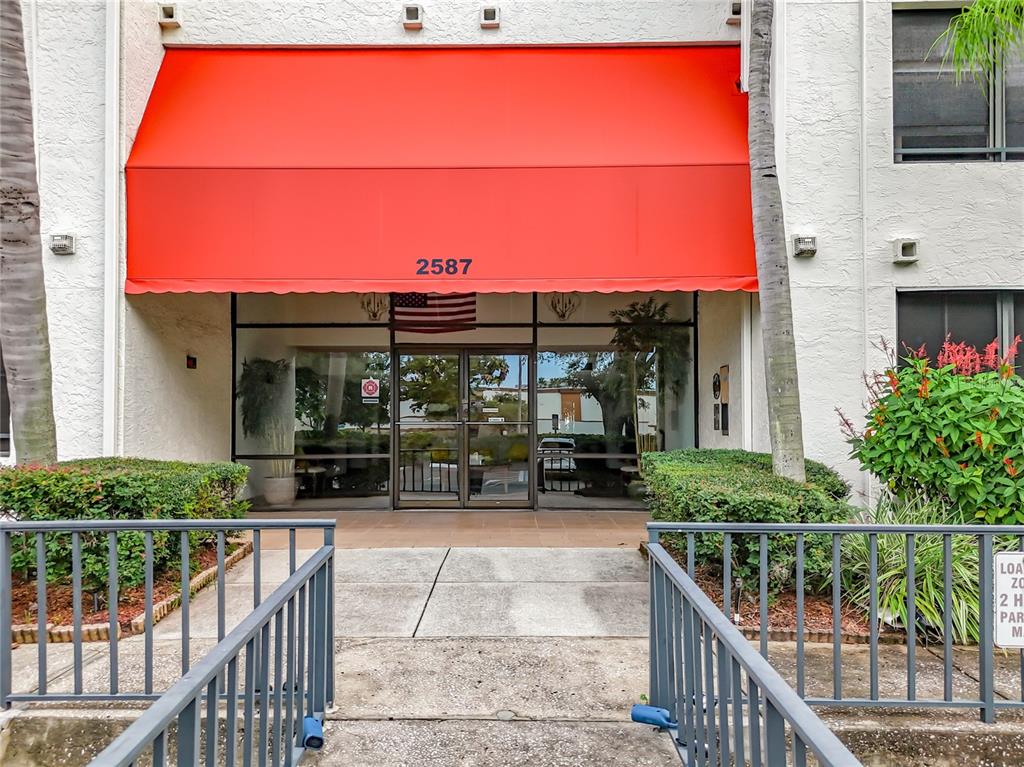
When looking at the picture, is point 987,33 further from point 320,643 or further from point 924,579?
point 320,643

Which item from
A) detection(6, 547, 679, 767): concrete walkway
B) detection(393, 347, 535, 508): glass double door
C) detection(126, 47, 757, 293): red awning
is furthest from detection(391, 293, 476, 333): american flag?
detection(6, 547, 679, 767): concrete walkway

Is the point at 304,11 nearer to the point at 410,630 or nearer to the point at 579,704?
the point at 410,630

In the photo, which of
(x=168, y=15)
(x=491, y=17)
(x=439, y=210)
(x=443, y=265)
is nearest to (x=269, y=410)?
(x=443, y=265)

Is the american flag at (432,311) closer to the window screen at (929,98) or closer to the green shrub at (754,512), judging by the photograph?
the green shrub at (754,512)

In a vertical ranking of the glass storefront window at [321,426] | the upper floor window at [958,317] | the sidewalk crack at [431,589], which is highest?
the upper floor window at [958,317]

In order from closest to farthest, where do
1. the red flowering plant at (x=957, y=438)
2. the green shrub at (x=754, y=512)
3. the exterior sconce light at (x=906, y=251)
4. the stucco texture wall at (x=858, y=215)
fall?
the green shrub at (x=754, y=512), the red flowering plant at (x=957, y=438), the exterior sconce light at (x=906, y=251), the stucco texture wall at (x=858, y=215)

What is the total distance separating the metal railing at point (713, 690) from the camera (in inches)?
63.7

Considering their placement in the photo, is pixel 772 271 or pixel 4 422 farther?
pixel 4 422

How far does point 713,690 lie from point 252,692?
72.9 inches

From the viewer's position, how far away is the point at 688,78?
7.68 meters

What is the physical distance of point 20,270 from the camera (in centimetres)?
524

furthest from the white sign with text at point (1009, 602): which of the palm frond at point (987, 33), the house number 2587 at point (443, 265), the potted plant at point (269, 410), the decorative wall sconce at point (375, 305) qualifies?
the potted plant at point (269, 410)

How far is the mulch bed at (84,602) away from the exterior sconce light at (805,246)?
692 cm

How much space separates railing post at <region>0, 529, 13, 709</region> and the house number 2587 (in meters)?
4.51
